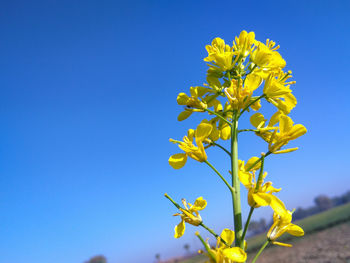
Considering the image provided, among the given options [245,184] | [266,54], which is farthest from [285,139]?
[266,54]

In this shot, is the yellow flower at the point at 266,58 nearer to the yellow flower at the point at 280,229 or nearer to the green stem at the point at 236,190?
the green stem at the point at 236,190

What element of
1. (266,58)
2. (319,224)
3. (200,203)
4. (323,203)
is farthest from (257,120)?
(323,203)

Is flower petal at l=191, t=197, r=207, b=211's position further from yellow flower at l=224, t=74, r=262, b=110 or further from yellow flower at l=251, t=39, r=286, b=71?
yellow flower at l=251, t=39, r=286, b=71

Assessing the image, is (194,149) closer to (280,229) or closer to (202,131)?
(202,131)

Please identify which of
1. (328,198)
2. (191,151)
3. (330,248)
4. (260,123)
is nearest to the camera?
(191,151)

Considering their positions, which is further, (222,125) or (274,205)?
(222,125)

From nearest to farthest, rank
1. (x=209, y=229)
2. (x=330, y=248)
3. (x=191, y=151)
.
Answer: (x=209, y=229) < (x=191, y=151) < (x=330, y=248)

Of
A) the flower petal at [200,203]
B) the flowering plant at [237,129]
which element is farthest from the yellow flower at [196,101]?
the flower petal at [200,203]

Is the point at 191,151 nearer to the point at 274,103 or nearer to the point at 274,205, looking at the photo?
the point at 274,205
